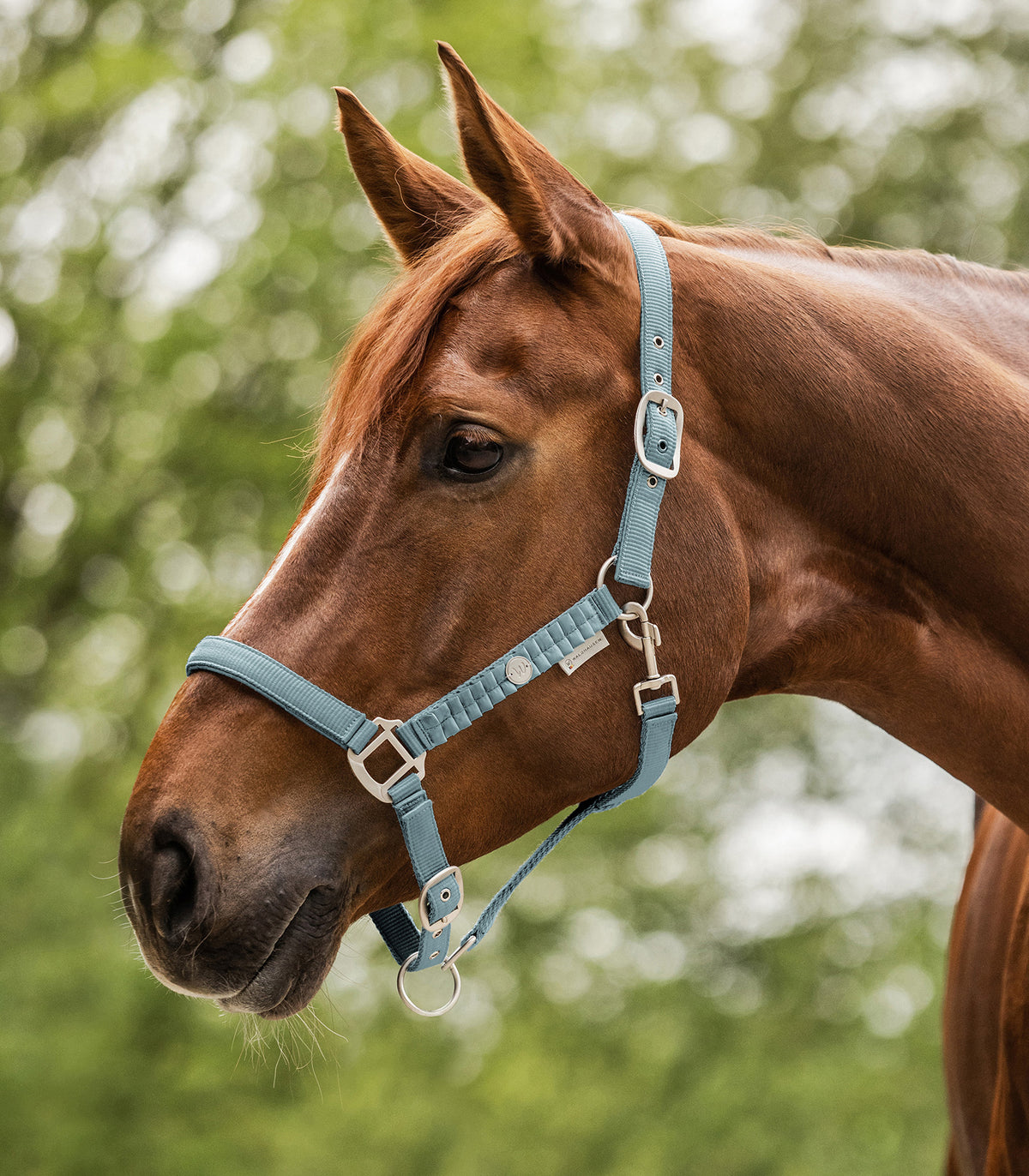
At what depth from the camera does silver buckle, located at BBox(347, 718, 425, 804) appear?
183 cm

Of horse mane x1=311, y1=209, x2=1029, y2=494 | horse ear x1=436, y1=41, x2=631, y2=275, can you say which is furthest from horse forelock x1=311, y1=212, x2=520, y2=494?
horse ear x1=436, y1=41, x2=631, y2=275

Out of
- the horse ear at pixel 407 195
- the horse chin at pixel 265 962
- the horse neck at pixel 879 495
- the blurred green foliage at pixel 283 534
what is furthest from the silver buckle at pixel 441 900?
the blurred green foliage at pixel 283 534

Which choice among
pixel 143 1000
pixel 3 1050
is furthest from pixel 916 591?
pixel 143 1000

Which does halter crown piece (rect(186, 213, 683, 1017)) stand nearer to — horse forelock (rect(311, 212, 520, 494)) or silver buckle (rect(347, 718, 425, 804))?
silver buckle (rect(347, 718, 425, 804))

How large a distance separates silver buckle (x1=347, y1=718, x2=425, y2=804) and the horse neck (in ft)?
2.13

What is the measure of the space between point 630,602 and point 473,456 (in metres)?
0.36

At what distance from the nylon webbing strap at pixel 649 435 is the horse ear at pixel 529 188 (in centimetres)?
7

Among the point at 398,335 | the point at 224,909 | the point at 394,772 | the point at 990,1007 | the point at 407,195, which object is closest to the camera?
the point at 224,909

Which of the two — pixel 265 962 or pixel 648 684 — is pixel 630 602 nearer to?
pixel 648 684

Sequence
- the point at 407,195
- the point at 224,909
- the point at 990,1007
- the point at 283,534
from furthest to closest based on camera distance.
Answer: the point at 283,534 < the point at 990,1007 < the point at 407,195 < the point at 224,909

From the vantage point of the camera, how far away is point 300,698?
5.93ft

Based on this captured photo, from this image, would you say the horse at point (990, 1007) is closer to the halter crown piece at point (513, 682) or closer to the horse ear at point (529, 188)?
the halter crown piece at point (513, 682)

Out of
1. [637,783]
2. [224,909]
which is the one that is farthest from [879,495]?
[224,909]

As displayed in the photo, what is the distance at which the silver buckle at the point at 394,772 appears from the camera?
183 cm
